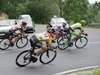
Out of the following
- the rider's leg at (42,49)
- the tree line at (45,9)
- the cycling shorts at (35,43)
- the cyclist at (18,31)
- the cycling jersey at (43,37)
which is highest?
the tree line at (45,9)

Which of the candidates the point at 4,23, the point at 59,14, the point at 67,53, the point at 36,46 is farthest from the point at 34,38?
the point at 59,14

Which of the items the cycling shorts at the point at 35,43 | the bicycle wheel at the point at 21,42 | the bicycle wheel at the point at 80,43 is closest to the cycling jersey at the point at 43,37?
the cycling shorts at the point at 35,43

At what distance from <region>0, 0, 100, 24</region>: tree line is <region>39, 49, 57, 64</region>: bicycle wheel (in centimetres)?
4375

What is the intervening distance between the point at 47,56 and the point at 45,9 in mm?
53028

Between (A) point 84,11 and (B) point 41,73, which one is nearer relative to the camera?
(B) point 41,73

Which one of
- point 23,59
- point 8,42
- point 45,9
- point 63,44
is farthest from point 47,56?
point 45,9

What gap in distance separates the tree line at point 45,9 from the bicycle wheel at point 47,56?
4375cm

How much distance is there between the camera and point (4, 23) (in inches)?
940

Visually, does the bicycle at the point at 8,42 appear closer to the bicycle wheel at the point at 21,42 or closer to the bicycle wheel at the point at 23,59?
the bicycle wheel at the point at 21,42

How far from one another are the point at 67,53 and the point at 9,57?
3056 mm

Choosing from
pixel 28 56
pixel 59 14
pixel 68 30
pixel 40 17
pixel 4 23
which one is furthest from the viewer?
pixel 59 14

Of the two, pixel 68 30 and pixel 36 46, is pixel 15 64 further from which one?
pixel 68 30

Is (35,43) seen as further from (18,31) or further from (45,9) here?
(45,9)

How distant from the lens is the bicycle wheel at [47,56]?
1248 centimetres
